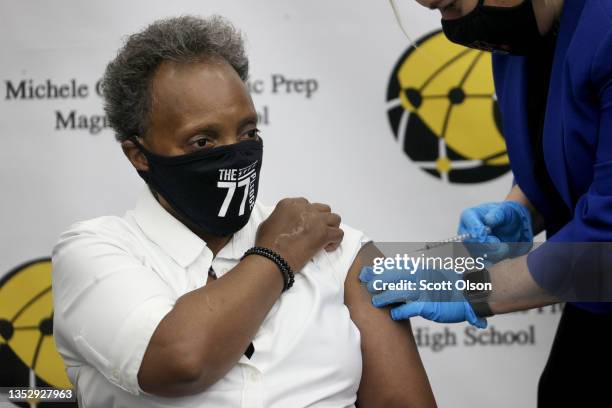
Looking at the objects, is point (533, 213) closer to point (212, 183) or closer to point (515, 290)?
point (515, 290)

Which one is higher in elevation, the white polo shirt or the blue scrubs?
the blue scrubs

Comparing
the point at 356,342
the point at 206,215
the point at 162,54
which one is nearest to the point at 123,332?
the point at 206,215

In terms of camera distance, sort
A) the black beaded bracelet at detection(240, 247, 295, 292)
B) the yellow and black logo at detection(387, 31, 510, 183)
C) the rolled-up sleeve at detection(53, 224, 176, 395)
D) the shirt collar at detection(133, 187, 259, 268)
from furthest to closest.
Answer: the yellow and black logo at detection(387, 31, 510, 183) → the shirt collar at detection(133, 187, 259, 268) → the black beaded bracelet at detection(240, 247, 295, 292) → the rolled-up sleeve at detection(53, 224, 176, 395)

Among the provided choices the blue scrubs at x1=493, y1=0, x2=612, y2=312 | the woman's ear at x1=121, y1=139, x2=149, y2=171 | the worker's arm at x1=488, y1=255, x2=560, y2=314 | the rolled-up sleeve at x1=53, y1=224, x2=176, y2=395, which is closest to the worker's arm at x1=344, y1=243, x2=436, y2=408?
the worker's arm at x1=488, y1=255, x2=560, y2=314

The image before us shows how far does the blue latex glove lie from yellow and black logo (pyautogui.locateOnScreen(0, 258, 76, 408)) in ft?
3.88

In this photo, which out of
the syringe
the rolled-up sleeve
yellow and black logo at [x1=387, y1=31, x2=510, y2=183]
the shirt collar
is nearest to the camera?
the rolled-up sleeve

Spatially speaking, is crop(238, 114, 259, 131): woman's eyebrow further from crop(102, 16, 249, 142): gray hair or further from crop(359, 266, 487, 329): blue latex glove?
crop(359, 266, 487, 329): blue latex glove

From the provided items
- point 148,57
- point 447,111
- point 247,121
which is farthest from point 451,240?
point 148,57

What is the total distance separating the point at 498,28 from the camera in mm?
1532

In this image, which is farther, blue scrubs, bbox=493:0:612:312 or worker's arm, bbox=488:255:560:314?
worker's arm, bbox=488:255:560:314

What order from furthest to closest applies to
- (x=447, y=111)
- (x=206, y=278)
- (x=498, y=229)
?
(x=447, y=111)
(x=498, y=229)
(x=206, y=278)

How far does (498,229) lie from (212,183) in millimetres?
769

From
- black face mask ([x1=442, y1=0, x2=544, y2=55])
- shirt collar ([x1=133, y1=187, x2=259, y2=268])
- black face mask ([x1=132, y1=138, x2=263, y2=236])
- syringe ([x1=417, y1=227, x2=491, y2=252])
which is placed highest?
black face mask ([x1=442, y1=0, x2=544, y2=55])

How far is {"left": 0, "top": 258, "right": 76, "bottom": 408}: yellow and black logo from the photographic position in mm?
2336
